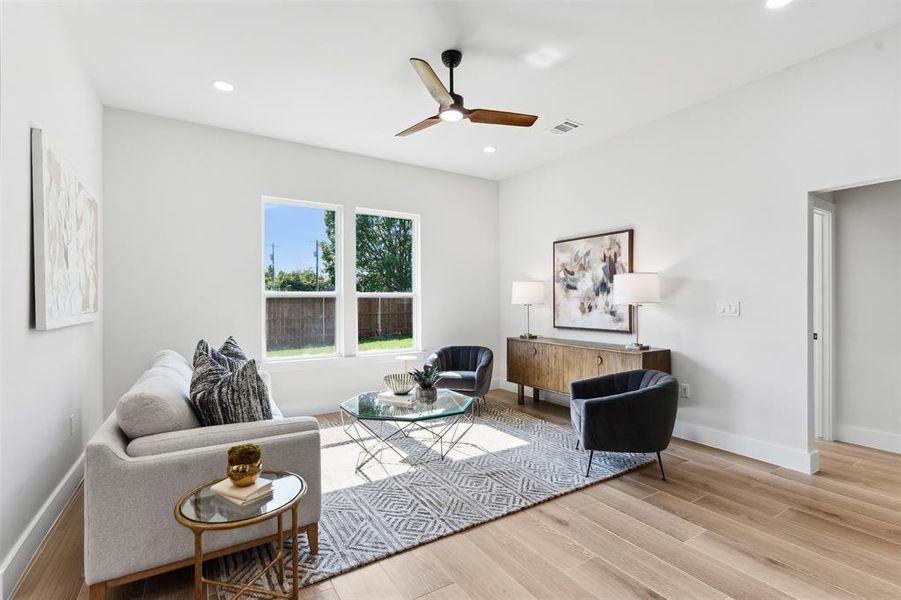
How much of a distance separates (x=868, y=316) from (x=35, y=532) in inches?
230

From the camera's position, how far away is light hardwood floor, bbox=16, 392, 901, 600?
1.88 m

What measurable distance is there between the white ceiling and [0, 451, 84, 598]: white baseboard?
279 centimetres

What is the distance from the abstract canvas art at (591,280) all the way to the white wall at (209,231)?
161 cm

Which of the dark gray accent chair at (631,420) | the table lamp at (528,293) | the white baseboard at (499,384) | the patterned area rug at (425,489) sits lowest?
the patterned area rug at (425,489)

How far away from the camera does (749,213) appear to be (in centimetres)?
343

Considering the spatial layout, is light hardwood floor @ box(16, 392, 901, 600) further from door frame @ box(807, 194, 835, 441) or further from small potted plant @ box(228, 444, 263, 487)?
door frame @ box(807, 194, 835, 441)

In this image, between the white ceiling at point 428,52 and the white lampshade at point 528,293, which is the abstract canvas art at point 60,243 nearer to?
the white ceiling at point 428,52

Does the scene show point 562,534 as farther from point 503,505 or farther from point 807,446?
point 807,446

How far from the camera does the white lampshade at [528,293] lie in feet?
16.6

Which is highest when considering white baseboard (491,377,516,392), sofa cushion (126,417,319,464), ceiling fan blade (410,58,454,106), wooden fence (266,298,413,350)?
ceiling fan blade (410,58,454,106)

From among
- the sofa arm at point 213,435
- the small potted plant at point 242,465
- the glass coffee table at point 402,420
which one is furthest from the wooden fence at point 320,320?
the small potted plant at point 242,465

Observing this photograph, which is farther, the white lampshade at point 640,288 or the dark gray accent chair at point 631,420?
the white lampshade at point 640,288

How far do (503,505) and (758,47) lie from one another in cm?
340

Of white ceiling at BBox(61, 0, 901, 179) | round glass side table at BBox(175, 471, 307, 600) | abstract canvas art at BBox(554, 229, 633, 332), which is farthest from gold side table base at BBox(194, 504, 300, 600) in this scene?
abstract canvas art at BBox(554, 229, 633, 332)
